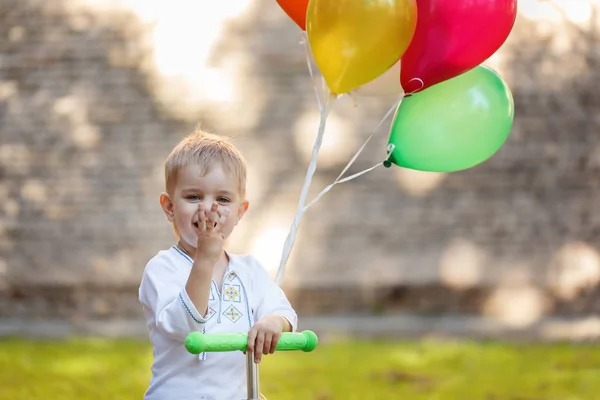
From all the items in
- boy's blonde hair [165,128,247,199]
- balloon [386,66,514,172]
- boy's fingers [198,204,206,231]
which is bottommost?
boy's fingers [198,204,206,231]

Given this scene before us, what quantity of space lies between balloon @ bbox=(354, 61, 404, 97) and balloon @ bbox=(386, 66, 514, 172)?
17 cm

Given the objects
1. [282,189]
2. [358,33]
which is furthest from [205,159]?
[282,189]

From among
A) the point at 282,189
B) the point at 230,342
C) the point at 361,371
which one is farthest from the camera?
the point at 282,189

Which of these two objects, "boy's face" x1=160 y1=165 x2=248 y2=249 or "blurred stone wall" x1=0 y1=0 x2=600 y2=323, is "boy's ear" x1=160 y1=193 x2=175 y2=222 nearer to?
"boy's face" x1=160 y1=165 x2=248 y2=249

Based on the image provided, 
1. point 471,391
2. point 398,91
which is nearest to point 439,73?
point 398,91

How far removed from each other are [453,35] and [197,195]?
107cm

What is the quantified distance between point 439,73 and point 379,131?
3435mm

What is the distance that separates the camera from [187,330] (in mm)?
1950

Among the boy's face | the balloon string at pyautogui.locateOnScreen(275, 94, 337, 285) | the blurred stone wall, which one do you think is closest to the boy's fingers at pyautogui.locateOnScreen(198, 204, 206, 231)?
the boy's face

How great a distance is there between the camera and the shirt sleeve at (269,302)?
216 cm

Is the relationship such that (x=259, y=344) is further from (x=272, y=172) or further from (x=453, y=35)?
(x=272, y=172)

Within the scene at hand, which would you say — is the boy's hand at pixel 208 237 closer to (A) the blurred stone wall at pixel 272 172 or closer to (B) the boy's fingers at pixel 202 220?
(B) the boy's fingers at pixel 202 220

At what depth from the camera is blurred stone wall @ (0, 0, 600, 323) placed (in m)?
Result: 6.14

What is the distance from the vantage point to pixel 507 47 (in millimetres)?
6215
